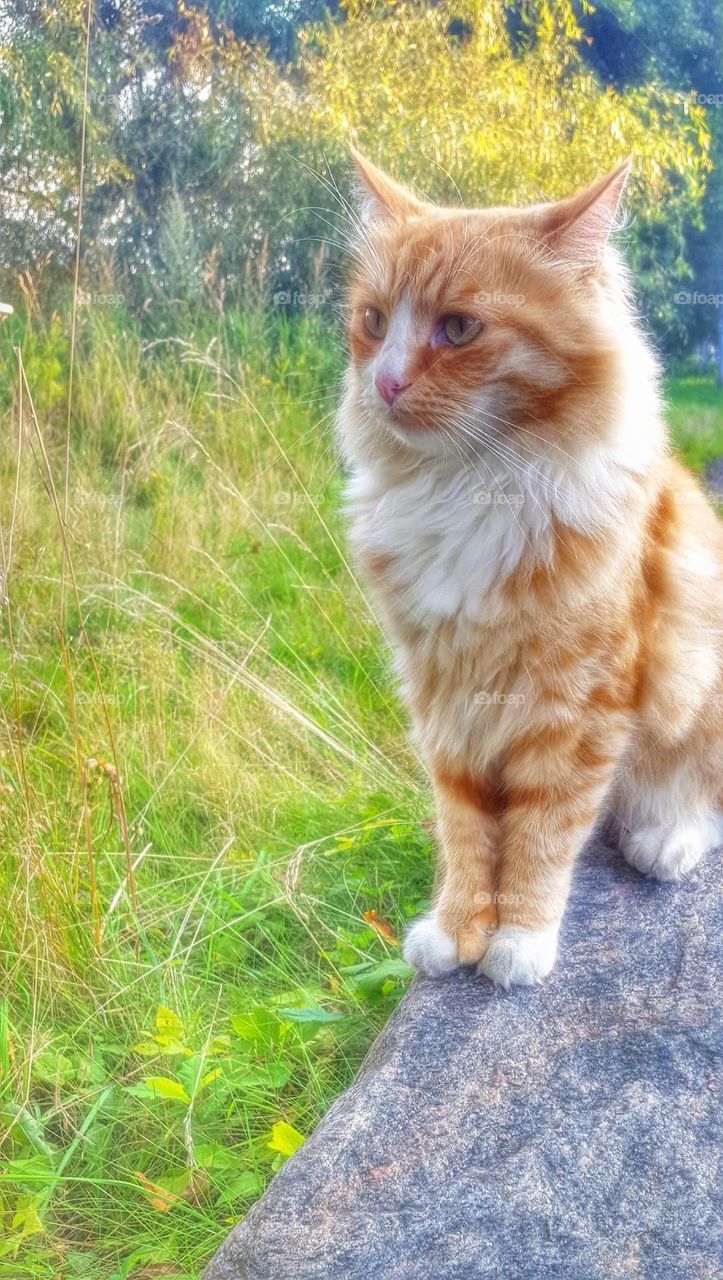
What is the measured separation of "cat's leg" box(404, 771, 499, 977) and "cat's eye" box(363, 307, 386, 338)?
0.66 metres

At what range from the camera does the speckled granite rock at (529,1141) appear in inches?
44.4

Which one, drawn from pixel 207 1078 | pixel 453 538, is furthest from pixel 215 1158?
pixel 453 538

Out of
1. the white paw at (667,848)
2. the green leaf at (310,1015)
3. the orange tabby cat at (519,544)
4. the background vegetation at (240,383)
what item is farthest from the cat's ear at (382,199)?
the green leaf at (310,1015)

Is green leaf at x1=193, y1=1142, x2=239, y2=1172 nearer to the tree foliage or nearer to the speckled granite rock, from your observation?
the speckled granite rock

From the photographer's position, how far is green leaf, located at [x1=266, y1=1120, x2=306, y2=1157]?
1380mm

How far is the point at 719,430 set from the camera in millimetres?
2984

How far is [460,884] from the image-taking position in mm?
1529

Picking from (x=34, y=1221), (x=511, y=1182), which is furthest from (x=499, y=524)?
(x=34, y=1221)

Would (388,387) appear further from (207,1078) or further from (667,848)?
(207,1078)

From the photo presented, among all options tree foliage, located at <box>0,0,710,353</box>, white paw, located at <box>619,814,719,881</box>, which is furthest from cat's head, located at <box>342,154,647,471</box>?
tree foliage, located at <box>0,0,710,353</box>

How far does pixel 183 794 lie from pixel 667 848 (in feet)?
3.29

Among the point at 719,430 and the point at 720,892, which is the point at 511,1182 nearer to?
the point at 720,892

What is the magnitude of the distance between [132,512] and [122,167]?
2.75 feet

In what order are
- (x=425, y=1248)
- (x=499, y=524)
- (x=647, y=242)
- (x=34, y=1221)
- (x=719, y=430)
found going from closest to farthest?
(x=425, y=1248), (x=34, y=1221), (x=499, y=524), (x=647, y=242), (x=719, y=430)
